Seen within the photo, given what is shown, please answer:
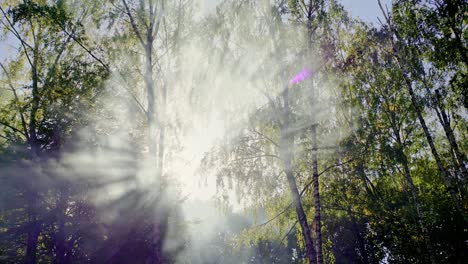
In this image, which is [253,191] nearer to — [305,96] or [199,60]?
[305,96]

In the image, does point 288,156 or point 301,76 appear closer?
point 288,156

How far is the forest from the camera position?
9.04 metres

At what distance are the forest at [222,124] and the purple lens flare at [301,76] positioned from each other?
0.17 ft

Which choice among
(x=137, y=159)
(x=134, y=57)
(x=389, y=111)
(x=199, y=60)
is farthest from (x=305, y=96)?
(x=137, y=159)

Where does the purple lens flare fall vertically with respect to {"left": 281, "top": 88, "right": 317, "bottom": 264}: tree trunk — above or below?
above

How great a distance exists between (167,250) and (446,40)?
575 inches

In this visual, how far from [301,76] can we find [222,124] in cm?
308

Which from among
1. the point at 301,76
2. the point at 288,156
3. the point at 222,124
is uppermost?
the point at 301,76

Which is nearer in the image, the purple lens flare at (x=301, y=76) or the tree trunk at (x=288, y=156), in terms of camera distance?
the tree trunk at (x=288, y=156)

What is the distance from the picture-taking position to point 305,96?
929 cm

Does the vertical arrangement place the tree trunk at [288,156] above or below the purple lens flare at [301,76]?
below

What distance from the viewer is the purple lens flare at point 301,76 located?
922cm

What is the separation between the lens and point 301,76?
934 cm

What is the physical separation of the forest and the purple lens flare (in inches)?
2.1
